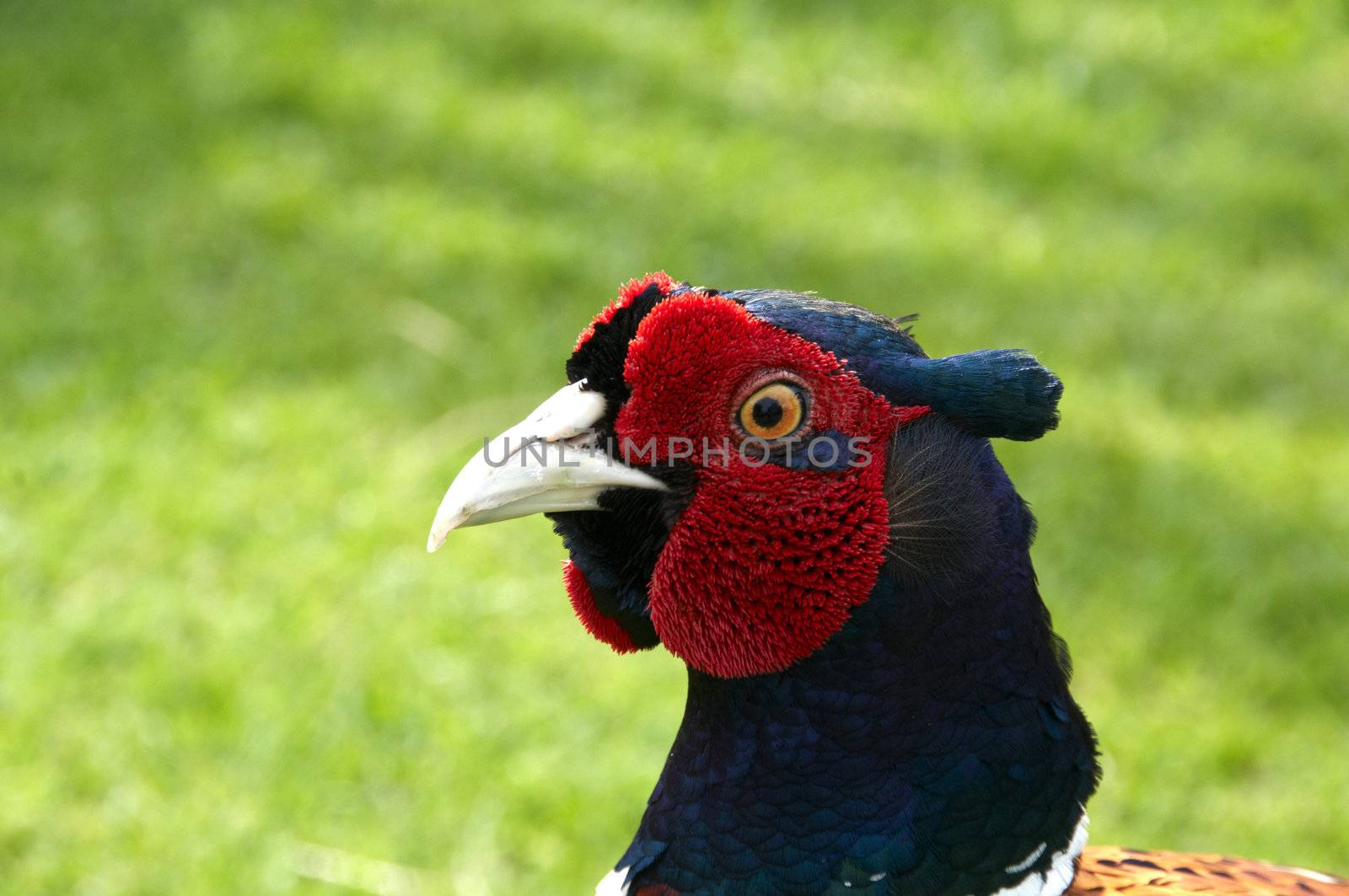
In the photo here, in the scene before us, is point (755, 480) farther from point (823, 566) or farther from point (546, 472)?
point (546, 472)

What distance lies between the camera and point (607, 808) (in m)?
3.96

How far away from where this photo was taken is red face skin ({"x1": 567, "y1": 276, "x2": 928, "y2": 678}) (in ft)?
6.55

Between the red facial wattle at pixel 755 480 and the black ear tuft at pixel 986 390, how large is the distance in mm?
44

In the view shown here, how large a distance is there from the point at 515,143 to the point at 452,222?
2.00 feet

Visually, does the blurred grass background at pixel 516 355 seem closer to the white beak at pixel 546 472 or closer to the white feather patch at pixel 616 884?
the white feather patch at pixel 616 884

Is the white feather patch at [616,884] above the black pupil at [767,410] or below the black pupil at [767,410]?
→ below

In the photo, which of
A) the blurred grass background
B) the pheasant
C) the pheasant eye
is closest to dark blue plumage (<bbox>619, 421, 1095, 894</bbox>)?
the pheasant

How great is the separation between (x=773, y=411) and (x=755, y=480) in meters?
0.10

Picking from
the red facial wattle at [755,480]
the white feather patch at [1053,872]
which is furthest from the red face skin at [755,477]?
the white feather patch at [1053,872]

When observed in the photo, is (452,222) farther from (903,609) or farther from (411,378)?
(903,609)

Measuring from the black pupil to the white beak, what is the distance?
0.56 ft

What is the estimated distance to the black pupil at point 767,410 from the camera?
200cm

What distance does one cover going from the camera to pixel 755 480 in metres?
2.00

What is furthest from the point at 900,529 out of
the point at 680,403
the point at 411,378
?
the point at 411,378
